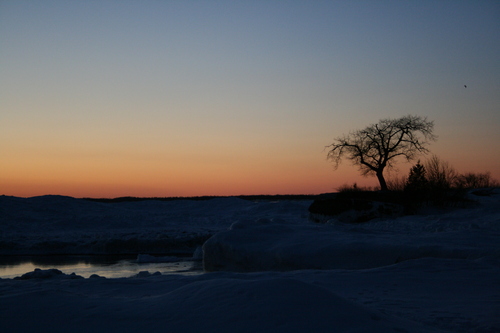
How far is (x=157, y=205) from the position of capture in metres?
30.7

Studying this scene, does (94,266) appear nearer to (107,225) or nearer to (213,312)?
(213,312)

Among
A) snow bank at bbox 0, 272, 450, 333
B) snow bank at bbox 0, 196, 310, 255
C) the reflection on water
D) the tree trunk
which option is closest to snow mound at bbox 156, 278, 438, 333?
snow bank at bbox 0, 272, 450, 333

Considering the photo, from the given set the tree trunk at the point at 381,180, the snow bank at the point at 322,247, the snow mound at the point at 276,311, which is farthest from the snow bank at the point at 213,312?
the tree trunk at the point at 381,180

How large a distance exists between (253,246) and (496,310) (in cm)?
460

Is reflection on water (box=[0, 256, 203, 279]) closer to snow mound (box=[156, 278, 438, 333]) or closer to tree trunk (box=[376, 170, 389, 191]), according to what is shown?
snow mound (box=[156, 278, 438, 333])

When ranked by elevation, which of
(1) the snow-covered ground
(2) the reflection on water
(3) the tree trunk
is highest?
(3) the tree trunk

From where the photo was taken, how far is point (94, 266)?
33.6ft

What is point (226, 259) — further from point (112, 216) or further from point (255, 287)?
point (112, 216)

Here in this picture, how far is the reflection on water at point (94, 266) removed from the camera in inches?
357

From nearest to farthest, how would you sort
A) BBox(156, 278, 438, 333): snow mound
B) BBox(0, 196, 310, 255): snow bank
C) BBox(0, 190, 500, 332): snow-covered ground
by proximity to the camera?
BBox(156, 278, 438, 333): snow mound < BBox(0, 190, 500, 332): snow-covered ground < BBox(0, 196, 310, 255): snow bank

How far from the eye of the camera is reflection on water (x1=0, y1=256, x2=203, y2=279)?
908 cm

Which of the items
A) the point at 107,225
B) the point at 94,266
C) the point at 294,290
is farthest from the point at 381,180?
the point at 294,290

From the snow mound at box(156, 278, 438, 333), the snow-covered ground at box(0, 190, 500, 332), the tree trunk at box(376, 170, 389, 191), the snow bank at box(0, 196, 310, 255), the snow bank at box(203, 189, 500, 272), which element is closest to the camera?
the snow mound at box(156, 278, 438, 333)

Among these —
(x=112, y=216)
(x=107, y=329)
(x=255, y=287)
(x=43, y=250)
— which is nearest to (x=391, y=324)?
(x=255, y=287)
